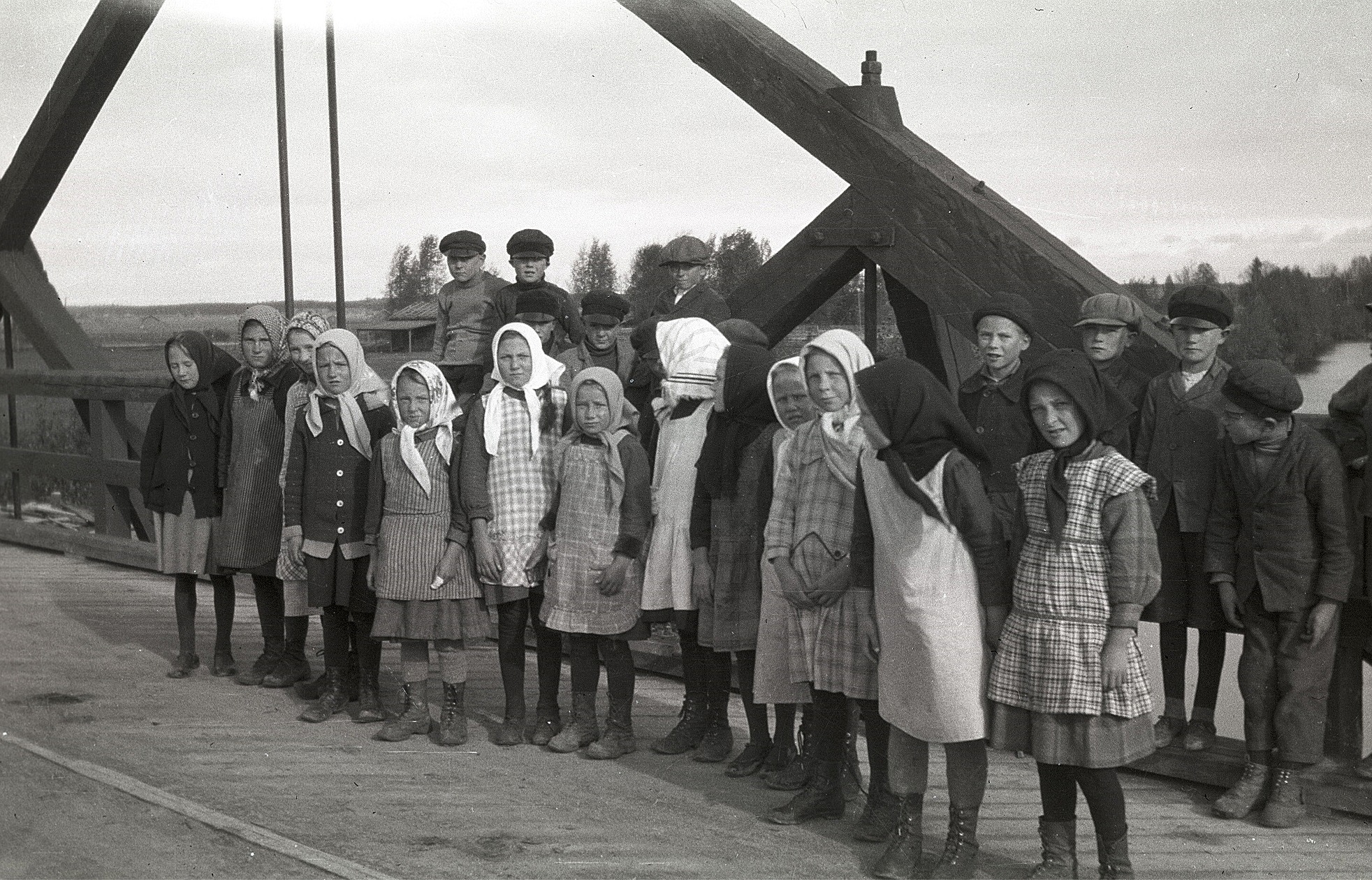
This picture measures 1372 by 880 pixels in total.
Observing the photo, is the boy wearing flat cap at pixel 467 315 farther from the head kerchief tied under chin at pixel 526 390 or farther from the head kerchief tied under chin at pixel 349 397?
the head kerchief tied under chin at pixel 526 390

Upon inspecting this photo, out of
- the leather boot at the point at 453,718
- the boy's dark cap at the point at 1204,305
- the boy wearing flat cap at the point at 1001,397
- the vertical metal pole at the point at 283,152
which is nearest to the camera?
the boy's dark cap at the point at 1204,305

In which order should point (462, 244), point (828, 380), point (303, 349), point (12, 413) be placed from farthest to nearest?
point (12, 413)
point (462, 244)
point (303, 349)
point (828, 380)

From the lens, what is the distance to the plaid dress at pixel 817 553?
396 centimetres

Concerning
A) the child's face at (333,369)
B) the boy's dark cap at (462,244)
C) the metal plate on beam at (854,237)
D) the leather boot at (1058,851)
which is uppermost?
the boy's dark cap at (462,244)

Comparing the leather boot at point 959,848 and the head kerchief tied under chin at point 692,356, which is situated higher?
the head kerchief tied under chin at point 692,356

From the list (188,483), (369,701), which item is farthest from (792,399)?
(188,483)

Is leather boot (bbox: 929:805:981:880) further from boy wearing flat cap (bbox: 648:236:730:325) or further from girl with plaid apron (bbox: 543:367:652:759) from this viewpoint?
boy wearing flat cap (bbox: 648:236:730:325)

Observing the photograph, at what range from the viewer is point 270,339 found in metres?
5.80

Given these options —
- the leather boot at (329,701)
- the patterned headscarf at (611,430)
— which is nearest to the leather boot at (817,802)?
the patterned headscarf at (611,430)

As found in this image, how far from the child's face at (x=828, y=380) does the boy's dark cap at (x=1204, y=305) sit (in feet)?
3.51

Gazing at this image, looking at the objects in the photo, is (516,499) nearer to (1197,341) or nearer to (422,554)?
(422,554)

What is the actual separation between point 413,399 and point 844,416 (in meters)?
1.66

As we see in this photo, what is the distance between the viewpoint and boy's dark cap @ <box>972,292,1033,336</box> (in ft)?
15.0

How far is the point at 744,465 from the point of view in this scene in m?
4.53
